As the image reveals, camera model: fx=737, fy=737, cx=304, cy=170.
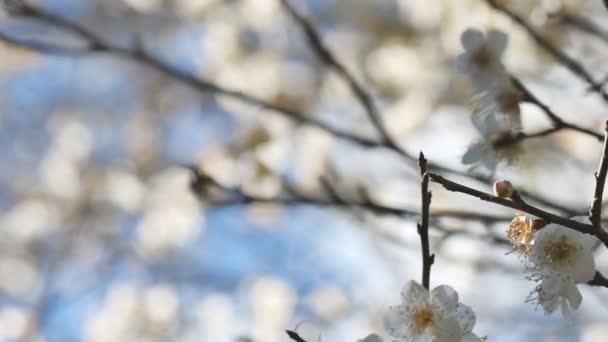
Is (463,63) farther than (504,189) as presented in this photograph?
Yes

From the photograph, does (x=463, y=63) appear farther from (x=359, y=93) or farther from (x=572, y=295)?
(x=572, y=295)

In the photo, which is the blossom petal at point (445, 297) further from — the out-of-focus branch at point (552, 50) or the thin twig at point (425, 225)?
the out-of-focus branch at point (552, 50)

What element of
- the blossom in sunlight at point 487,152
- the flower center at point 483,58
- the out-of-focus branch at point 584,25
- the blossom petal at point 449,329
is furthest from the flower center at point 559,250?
the out-of-focus branch at point 584,25

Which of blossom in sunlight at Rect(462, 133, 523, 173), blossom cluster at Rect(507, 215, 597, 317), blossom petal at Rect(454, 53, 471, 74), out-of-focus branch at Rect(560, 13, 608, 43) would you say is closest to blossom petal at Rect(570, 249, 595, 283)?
blossom cluster at Rect(507, 215, 597, 317)

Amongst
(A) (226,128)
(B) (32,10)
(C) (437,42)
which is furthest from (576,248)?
(A) (226,128)

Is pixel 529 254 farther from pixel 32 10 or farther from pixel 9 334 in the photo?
pixel 9 334

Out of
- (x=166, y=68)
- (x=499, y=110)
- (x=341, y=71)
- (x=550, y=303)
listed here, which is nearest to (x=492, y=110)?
(x=499, y=110)
